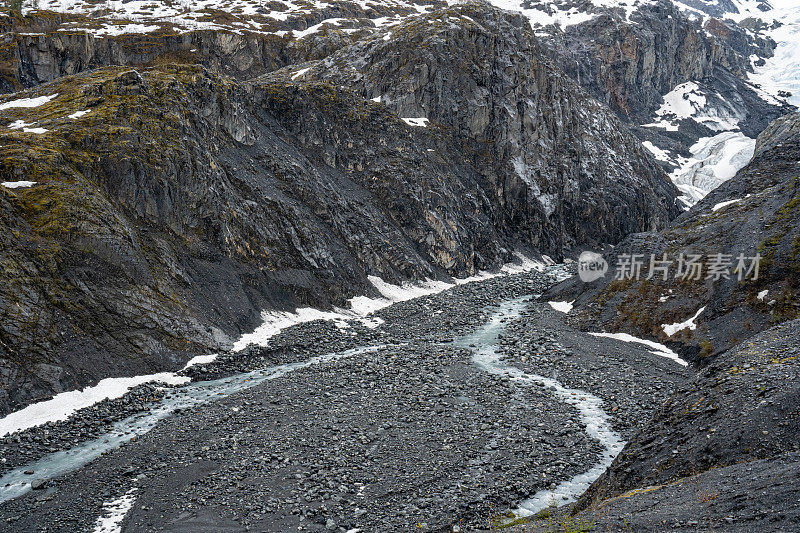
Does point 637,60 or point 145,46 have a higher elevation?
point 145,46

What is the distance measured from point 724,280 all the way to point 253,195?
44.4 m

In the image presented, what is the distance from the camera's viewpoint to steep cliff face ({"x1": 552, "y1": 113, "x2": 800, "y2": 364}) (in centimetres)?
3659

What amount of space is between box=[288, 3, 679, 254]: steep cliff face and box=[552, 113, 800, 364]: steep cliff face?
40653 mm

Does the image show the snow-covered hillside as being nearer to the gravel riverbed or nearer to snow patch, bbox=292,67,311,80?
snow patch, bbox=292,67,311,80

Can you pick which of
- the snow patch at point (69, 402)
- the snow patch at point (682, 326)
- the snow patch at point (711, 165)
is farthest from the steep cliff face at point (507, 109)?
the snow patch at point (69, 402)

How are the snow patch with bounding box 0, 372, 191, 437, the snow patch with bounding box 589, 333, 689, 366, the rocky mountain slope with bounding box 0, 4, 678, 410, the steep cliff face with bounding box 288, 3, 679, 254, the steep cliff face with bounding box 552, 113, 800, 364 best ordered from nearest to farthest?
1. the snow patch with bounding box 0, 372, 191, 437
2. the rocky mountain slope with bounding box 0, 4, 678, 410
3. the steep cliff face with bounding box 552, 113, 800, 364
4. the snow patch with bounding box 589, 333, 689, 366
5. the steep cliff face with bounding box 288, 3, 679, 254

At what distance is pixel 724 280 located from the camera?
40.3 meters

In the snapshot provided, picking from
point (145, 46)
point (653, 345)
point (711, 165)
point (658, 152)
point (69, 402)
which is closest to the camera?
point (69, 402)

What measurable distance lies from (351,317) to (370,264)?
11.4 metres

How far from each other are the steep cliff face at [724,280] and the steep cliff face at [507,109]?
4065cm

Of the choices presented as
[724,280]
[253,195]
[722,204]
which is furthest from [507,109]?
[724,280]

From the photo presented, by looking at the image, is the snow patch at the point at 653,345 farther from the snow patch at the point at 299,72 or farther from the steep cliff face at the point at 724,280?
the snow patch at the point at 299,72

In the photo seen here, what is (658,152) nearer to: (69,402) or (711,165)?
(711,165)

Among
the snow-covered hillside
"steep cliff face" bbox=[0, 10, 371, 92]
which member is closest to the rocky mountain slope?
"steep cliff face" bbox=[0, 10, 371, 92]
